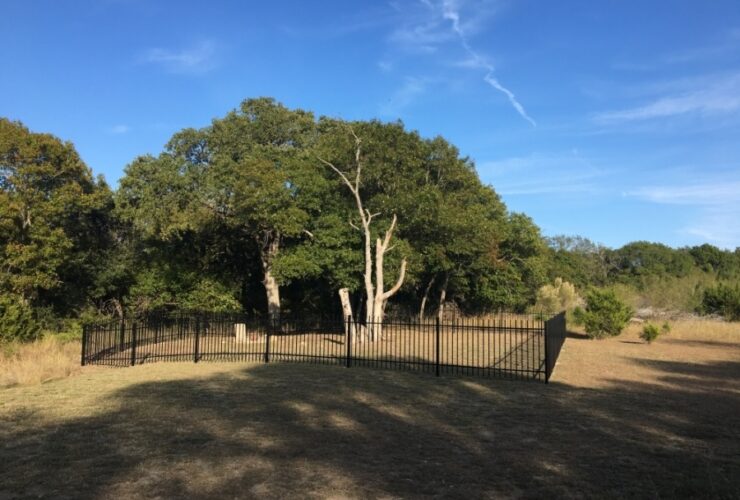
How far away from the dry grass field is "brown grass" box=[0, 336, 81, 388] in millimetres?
979

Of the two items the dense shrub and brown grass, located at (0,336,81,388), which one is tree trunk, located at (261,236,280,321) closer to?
brown grass, located at (0,336,81,388)

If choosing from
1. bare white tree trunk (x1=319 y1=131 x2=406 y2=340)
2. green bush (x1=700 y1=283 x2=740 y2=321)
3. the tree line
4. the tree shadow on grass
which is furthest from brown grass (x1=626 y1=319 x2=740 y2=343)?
the tree shadow on grass

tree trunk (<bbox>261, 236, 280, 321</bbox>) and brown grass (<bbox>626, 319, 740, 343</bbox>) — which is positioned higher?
tree trunk (<bbox>261, 236, 280, 321</bbox>)

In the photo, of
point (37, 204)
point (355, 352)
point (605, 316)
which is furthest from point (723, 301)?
point (37, 204)

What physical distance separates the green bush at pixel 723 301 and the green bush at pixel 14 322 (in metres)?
34.9

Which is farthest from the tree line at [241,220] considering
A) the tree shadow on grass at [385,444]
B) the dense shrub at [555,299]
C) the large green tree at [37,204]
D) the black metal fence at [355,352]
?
the tree shadow on grass at [385,444]

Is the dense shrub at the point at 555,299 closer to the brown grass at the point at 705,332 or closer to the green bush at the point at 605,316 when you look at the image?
the brown grass at the point at 705,332

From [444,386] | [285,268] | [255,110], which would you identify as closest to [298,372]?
[444,386]

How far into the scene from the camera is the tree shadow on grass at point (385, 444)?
5453 millimetres

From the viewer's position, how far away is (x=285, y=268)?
1020 inches

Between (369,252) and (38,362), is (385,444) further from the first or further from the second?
(369,252)

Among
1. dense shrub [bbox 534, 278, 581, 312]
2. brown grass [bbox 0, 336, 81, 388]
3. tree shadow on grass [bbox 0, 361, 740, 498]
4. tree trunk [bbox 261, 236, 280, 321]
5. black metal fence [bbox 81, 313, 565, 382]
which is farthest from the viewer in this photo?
dense shrub [bbox 534, 278, 581, 312]

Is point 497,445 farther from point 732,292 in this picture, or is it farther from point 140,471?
point 732,292

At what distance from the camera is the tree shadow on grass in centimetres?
545
